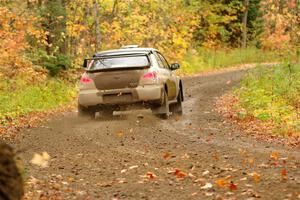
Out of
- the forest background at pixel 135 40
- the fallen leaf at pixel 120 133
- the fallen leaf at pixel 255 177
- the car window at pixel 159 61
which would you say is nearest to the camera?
the fallen leaf at pixel 255 177

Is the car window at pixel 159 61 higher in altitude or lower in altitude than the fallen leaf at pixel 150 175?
higher

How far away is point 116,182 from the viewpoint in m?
8.23

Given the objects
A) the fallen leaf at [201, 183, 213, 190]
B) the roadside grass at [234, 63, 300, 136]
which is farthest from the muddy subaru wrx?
the fallen leaf at [201, 183, 213, 190]

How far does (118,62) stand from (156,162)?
18.6 ft

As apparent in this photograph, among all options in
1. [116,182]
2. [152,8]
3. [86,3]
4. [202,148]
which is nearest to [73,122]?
[202,148]

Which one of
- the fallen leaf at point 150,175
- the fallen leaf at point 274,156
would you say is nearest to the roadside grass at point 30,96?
the fallen leaf at point 150,175

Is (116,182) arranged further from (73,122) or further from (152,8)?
(152,8)

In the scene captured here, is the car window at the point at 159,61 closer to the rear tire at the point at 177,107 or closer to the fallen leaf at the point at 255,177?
the rear tire at the point at 177,107

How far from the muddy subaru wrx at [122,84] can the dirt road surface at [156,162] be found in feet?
1.53

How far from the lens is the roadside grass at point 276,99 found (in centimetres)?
1323

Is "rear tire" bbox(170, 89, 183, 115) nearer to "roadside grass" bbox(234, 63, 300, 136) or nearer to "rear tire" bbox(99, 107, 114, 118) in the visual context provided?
"roadside grass" bbox(234, 63, 300, 136)

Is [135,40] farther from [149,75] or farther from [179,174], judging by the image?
[179,174]

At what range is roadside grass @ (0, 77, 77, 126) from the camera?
17328 millimetres

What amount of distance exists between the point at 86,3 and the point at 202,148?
65.1 feet
